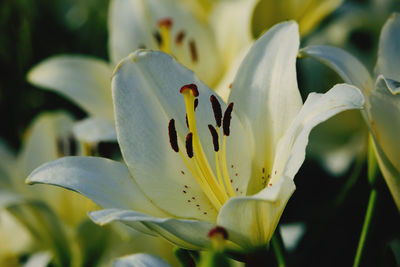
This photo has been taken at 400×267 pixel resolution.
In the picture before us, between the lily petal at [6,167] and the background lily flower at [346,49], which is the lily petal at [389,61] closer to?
the background lily flower at [346,49]

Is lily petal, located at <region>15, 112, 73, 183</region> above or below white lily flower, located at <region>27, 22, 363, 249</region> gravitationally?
below

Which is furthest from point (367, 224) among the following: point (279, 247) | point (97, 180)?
point (97, 180)

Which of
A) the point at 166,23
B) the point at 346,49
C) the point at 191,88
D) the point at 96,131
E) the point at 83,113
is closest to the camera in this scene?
the point at 191,88

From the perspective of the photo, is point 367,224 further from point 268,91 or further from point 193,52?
point 193,52

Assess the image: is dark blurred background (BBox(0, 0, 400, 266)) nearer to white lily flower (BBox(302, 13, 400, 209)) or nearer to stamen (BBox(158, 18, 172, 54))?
white lily flower (BBox(302, 13, 400, 209))

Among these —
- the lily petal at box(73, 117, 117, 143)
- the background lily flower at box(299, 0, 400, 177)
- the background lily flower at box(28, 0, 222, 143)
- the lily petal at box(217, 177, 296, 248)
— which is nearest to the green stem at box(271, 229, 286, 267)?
the lily petal at box(217, 177, 296, 248)

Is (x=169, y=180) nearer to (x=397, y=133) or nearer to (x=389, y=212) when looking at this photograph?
(x=397, y=133)
